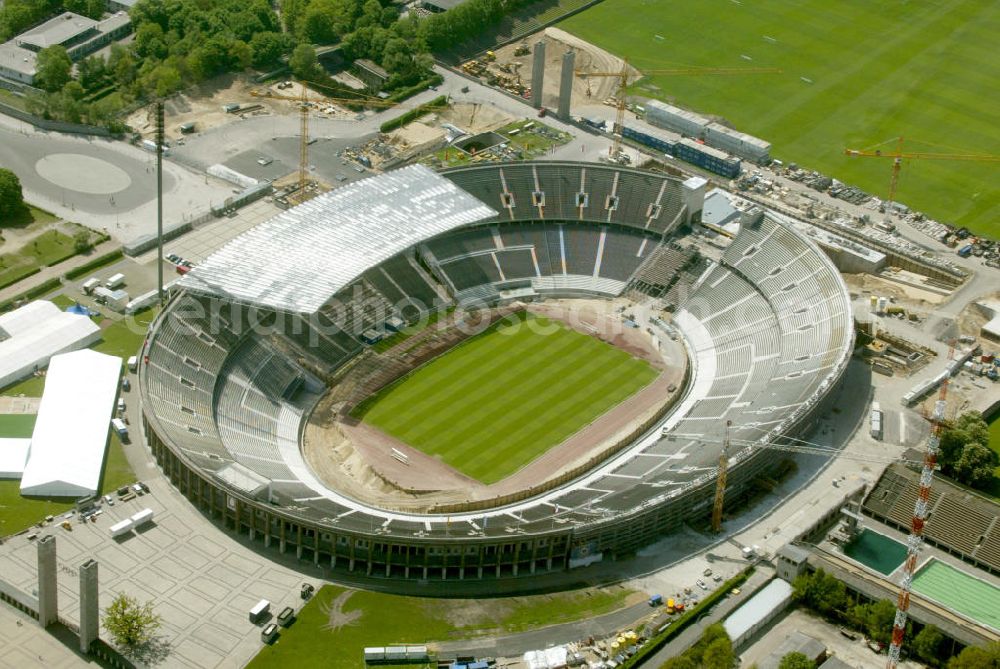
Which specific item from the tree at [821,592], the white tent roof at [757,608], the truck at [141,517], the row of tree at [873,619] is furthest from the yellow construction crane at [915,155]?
the truck at [141,517]

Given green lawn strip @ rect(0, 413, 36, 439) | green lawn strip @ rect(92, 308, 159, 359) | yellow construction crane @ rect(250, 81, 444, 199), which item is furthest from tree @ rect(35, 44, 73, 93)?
green lawn strip @ rect(0, 413, 36, 439)

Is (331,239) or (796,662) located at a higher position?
(331,239)

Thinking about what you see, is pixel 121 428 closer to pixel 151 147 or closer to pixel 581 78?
pixel 151 147

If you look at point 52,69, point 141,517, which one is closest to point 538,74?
point 52,69

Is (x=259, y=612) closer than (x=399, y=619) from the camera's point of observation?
Yes

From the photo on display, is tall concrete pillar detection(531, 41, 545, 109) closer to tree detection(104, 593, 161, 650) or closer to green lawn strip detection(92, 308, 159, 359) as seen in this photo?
green lawn strip detection(92, 308, 159, 359)

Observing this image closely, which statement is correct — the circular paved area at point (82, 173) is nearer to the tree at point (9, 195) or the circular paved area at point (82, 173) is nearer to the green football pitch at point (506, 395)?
the tree at point (9, 195)
